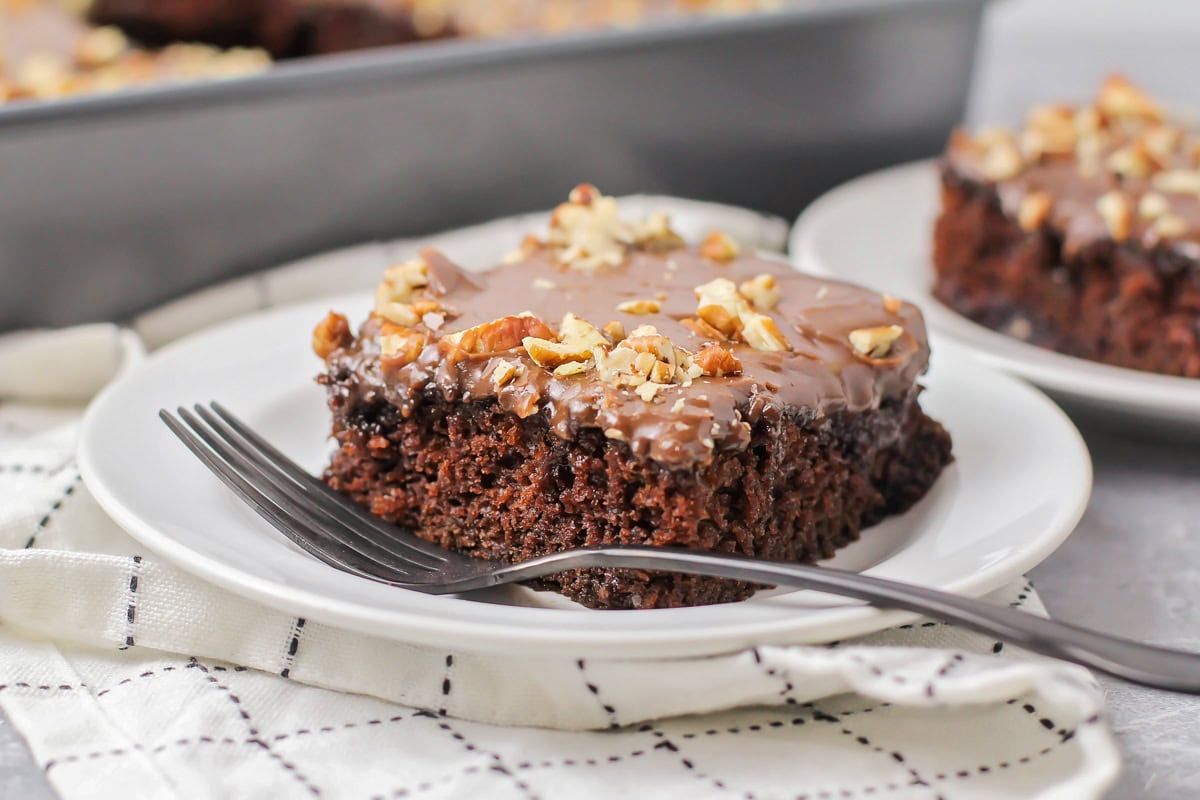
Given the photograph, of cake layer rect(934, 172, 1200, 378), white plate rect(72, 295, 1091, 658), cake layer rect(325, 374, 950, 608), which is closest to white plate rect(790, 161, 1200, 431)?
cake layer rect(934, 172, 1200, 378)

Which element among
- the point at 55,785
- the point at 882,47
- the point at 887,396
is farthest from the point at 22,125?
the point at 882,47

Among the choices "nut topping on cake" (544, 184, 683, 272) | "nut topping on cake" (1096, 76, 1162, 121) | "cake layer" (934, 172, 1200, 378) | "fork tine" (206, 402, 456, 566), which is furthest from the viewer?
"nut topping on cake" (1096, 76, 1162, 121)

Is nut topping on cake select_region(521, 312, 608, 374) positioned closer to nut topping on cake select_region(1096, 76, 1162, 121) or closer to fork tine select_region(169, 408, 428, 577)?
fork tine select_region(169, 408, 428, 577)

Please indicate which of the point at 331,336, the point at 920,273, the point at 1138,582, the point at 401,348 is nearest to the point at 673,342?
the point at 401,348

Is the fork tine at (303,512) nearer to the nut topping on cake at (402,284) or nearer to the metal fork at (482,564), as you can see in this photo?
the metal fork at (482,564)

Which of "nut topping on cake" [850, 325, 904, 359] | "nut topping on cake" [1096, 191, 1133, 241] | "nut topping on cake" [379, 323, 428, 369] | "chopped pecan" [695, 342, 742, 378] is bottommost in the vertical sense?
"nut topping on cake" [379, 323, 428, 369]

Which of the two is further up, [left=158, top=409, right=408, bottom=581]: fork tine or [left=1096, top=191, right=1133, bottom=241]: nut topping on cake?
[left=1096, top=191, right=1133, bottom=241]: nut topping on cake

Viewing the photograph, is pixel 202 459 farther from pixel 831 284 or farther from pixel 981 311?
pixel 981 311
